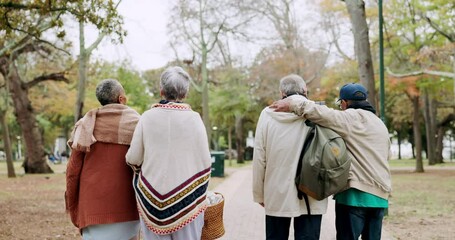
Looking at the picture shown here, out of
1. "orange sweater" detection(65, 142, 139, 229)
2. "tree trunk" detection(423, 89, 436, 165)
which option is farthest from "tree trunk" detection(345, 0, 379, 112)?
"tree trunk" detection(423, 89, 436, 165)

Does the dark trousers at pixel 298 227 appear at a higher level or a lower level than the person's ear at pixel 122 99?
lower

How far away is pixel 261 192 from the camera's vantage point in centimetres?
487

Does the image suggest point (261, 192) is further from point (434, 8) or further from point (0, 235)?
point (434, 8)

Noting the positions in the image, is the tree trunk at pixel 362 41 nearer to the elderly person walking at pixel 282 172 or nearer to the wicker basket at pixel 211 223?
the elderly person walking at pixel 282 172

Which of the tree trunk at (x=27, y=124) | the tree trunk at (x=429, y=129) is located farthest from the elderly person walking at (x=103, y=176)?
the tree trunk at (x=429, y=129)

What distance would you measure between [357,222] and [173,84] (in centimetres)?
182

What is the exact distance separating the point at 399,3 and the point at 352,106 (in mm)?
18800

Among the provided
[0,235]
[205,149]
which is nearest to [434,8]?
[0,235]

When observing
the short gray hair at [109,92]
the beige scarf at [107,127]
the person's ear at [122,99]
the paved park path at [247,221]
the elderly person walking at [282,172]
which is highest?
the short gray hair at [109,92]

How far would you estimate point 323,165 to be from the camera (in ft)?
14.7

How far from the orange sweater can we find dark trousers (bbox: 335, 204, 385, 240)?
167cm

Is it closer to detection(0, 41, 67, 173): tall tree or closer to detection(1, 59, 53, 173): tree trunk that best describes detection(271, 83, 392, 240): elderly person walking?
detection(0, 41, 67, 173): tall tree

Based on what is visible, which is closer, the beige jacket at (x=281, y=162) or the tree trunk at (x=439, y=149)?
the beige jacket at (x=281, y=162)

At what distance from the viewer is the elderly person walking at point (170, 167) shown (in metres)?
4.12
